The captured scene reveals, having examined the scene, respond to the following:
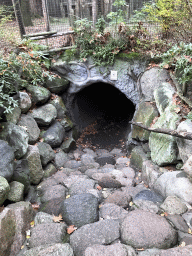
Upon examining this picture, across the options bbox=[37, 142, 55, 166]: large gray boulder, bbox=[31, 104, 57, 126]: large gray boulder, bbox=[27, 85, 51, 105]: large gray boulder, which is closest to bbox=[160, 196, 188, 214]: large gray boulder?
bbox=[37, 142, 55, 166]: large gray boulder

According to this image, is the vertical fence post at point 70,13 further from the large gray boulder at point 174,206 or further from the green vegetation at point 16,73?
the large gray boulder at point 174,206

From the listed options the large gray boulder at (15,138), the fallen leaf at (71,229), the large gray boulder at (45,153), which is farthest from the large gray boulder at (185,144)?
the large gray boulder at (45,153)

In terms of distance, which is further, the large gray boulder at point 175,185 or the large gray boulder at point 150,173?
the large gray boulder at point 150,173

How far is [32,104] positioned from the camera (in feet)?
19.0

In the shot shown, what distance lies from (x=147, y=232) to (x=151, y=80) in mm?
4356

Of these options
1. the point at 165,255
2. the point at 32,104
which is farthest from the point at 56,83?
the point at 165,255

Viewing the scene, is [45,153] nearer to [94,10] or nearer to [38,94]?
[38,94]

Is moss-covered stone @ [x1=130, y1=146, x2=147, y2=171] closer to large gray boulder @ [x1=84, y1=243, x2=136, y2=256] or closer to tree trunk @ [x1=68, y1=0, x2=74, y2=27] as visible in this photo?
large gray boulder @ [x1=84, y1=243, x2=136, y2=256]

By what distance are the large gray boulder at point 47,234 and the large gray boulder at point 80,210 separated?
19 centimetres

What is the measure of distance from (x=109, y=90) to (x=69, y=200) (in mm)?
7502

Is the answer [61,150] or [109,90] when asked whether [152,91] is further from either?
[109,90]

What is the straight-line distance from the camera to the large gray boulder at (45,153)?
509 centimetres

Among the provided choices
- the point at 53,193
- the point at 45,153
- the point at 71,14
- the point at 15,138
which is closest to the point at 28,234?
the point at 53,193

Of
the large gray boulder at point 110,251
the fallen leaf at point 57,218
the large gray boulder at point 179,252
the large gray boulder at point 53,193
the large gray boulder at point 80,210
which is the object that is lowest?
the large gray boulder at point 53,193
